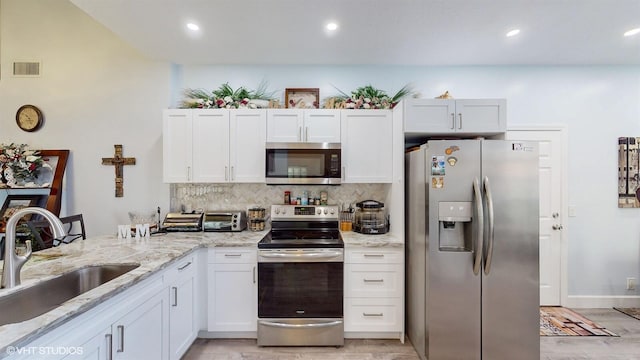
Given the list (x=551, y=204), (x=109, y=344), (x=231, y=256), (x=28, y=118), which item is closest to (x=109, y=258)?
(x=109, y=344)

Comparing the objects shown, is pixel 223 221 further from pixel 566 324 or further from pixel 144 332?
pixel 566 324

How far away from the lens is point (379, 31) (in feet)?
8.19

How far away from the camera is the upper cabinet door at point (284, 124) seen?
2.91 metres

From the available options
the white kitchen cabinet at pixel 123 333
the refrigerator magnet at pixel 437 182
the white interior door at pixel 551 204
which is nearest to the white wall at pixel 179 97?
the white interior door at pixel 551 204

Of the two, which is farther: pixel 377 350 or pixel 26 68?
pixel 26 68

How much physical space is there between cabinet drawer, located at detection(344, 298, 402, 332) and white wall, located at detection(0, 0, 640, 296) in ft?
7.66

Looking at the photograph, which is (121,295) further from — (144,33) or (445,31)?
(445,31)

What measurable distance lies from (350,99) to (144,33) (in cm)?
208

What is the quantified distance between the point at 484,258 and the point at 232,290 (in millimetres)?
2187

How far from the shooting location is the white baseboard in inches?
128

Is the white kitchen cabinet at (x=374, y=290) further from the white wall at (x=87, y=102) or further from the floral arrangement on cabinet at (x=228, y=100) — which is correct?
the white wall at (x=87, y=102)

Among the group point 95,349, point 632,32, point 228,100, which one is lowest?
point 95,349

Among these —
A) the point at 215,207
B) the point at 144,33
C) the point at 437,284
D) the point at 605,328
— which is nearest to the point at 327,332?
the point at 437,284

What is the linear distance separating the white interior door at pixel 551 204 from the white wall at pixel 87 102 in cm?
434
